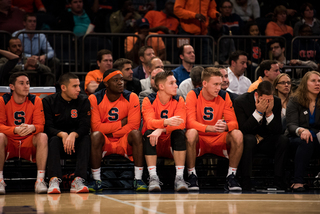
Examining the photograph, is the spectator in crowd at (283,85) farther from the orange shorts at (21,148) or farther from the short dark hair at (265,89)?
the orange shorts at (21,148)

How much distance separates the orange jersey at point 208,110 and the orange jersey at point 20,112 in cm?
206

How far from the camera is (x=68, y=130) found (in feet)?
19.6

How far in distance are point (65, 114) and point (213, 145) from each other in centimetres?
209

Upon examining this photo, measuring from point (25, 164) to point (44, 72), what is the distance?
2.33m

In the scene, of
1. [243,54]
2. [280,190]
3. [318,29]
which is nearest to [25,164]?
[280,190]

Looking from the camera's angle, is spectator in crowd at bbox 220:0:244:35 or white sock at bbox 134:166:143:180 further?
spectator in crowd at bbox 220:0:244:35

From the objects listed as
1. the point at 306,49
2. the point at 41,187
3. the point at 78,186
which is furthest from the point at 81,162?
the point at 306,49

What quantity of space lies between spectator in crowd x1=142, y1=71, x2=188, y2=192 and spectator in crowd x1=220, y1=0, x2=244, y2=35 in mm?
4866

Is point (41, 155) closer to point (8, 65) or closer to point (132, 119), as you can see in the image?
point (132, 119)

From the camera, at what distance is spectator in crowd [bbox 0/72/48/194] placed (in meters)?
5.61

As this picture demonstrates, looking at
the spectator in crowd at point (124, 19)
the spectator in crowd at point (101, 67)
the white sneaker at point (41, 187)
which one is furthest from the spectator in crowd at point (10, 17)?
the white sneaker at point (41, 187)

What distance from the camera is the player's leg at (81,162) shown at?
5480 mm

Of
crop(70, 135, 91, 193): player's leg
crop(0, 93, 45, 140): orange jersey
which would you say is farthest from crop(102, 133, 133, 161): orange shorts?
crop(0, 93, 45, 140): orange jersey

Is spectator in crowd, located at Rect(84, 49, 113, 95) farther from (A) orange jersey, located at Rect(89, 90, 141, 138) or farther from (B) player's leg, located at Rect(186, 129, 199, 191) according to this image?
(B) player's leg, located at Rect(186, 129, 199, 191)
